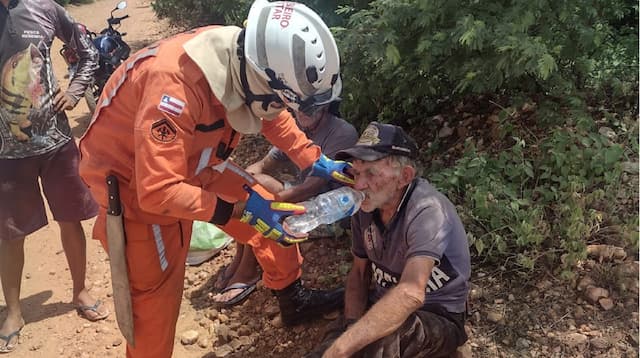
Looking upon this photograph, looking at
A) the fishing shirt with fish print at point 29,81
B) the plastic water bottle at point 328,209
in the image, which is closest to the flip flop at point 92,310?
the fishing shirt with fish print at point 29,81

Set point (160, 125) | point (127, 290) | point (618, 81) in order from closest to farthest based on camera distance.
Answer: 1. point (160, 125)
2. point (127, 290)
3. point (618, 81)

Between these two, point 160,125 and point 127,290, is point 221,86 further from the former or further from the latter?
point 127,290

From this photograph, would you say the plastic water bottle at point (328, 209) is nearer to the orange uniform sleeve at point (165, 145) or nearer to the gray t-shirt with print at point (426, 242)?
the gray t-shirt with print at point (426, 242)

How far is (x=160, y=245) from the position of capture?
302 cm

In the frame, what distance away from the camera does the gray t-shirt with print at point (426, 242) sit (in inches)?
105

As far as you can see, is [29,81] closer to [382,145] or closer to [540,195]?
[382,145]

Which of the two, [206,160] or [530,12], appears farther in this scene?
[530,12]

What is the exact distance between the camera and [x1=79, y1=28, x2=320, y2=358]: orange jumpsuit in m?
2.54

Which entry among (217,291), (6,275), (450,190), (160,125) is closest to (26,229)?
(6,275)

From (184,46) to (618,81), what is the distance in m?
3.02

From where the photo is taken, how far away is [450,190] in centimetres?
385

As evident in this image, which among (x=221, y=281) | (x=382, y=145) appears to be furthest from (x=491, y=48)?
(x=221, y=281)

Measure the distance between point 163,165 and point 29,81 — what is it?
5.74 ft

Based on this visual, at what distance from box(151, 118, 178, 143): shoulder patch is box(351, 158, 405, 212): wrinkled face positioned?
0.91 meters
